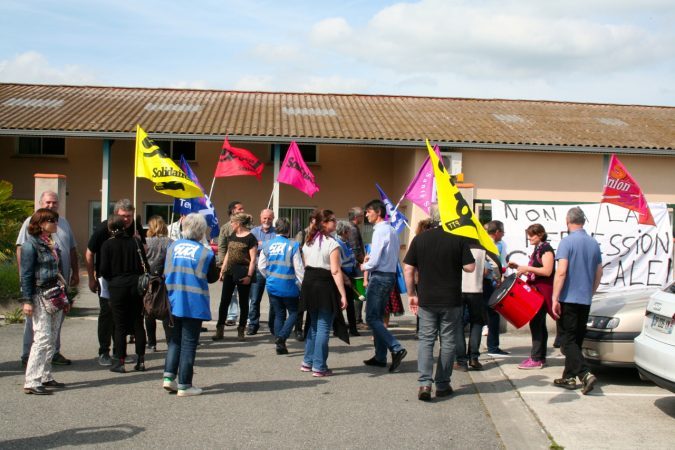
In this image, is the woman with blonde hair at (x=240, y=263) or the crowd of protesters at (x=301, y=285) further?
the woman with blonde hair at (x=240, y=263)

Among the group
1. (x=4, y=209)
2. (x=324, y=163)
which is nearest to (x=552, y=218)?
(x=4, y=209)

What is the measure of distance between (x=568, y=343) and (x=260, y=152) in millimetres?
16135

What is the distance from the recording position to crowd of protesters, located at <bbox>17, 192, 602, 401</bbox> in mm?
6957

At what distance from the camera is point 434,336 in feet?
23.2

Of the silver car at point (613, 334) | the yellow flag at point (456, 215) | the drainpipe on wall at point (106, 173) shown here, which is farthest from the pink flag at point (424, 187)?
the drainpipe on wall at point (106, 173)

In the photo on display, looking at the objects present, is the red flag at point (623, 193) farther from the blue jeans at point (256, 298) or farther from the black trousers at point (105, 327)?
the black trousers at point (105, 327)

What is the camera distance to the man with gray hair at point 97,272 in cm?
810

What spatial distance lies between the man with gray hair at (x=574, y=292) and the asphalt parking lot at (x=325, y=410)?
0.33 m

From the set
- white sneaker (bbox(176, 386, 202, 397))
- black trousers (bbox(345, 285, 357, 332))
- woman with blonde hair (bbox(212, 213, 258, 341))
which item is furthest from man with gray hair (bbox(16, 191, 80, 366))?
black trousers (bbox(345, 285, 357, 332))

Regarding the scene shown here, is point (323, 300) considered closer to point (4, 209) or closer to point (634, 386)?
point (634, 386)

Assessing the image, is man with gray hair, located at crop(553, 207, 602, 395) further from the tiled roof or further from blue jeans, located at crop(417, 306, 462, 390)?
the tiled roof

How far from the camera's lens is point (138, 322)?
7984mm

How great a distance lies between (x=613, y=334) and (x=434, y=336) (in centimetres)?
191

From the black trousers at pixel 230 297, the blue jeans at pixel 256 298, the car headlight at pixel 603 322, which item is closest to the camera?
the car headlight at pixel 603 322
